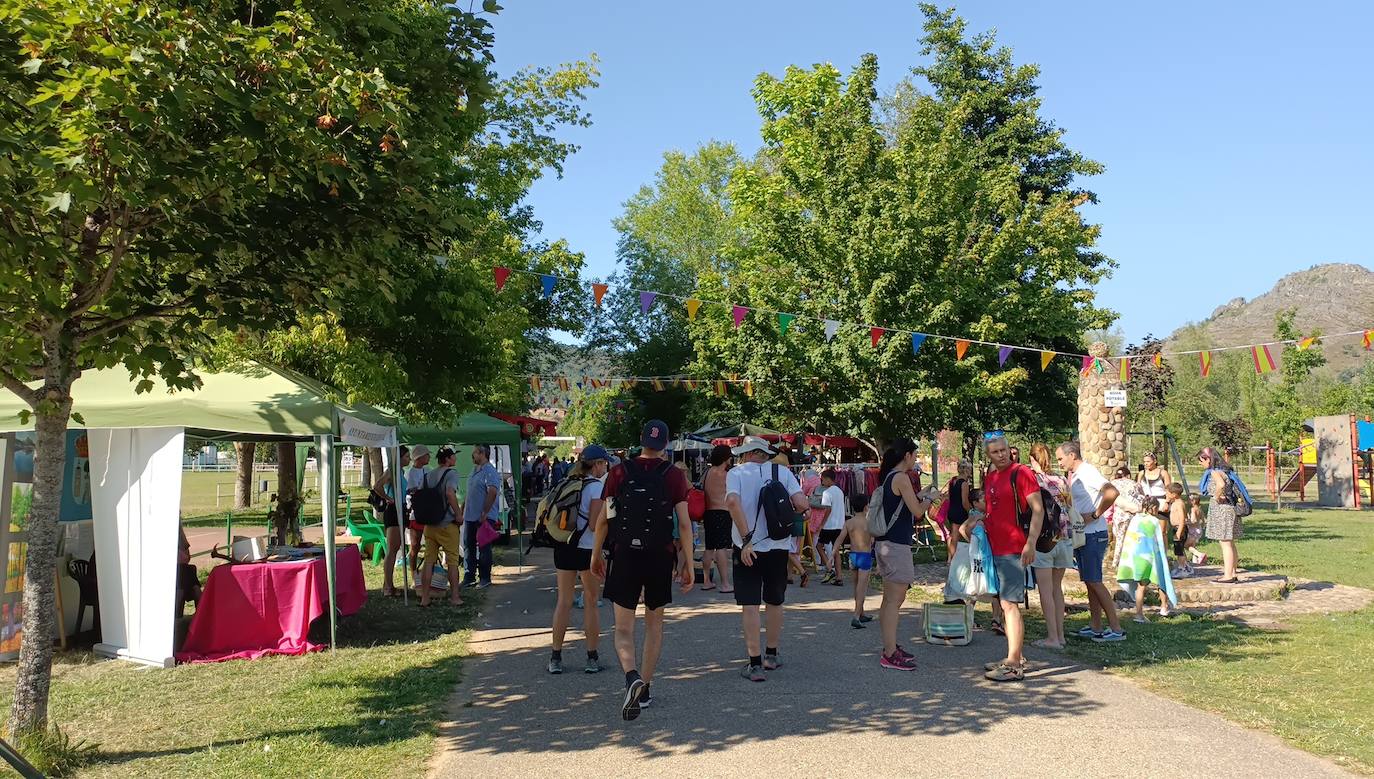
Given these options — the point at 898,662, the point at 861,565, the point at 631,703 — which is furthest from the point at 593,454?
the point at 861,565

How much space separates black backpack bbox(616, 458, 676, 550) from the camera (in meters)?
5.85

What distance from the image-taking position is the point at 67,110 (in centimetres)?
490

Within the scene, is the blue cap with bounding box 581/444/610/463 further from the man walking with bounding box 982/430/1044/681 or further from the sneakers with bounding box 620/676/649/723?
the man walking with bounding box 982/430/1044/681

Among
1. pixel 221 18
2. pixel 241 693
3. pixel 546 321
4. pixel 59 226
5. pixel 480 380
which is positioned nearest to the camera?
pixel 59 226

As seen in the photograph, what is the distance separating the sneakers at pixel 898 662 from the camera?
6.96 meters

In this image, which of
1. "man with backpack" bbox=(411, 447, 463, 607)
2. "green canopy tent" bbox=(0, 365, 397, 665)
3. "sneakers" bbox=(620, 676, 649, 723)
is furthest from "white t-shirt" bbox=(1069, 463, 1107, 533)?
"green canopy tent" bbox=(0, 365, 397, 665)

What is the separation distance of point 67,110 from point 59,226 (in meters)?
0.71

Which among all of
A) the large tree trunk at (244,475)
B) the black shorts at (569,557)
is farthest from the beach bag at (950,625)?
the large tree trunk at (244,475)

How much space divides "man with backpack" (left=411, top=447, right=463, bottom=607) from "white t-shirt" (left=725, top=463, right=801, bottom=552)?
427 cm

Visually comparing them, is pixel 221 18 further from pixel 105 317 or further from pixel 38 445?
pixel 38 445

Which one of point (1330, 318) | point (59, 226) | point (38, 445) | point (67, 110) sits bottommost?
point (38, 445)

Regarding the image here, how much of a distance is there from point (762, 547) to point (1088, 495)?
305cm

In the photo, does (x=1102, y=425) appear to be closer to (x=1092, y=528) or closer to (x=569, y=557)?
(x=1092, y=528)

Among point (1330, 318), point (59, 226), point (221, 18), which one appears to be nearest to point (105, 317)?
point (59, 226)
